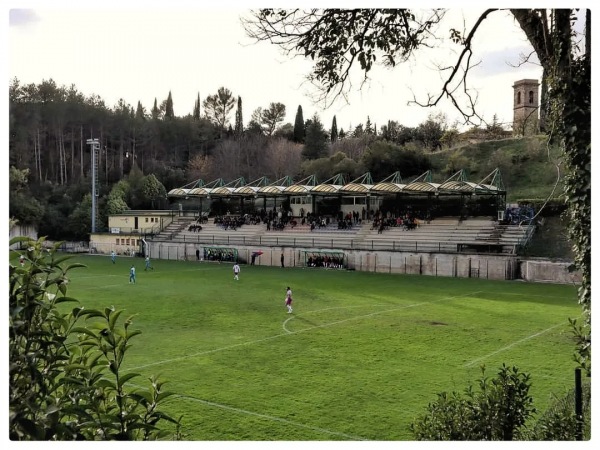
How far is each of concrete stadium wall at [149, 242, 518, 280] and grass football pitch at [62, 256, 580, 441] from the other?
2.56 m

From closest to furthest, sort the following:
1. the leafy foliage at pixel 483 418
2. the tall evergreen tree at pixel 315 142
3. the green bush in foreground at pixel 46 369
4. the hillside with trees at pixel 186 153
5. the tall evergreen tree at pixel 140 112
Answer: the green bush in foreground at pixel 46 369 < the leafy foliage at pixel 483 418 < the hillside with trees at pixel 186 153 < the tall evergreen tree at pixel 315 142 < the tall evergreen tree at pixel 140 112

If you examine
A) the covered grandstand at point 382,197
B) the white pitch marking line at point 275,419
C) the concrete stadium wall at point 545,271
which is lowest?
the white pitch marking line at point 275,419

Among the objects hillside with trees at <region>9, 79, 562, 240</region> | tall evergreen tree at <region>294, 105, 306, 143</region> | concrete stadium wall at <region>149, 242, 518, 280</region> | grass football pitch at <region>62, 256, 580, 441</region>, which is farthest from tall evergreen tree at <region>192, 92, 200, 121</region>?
grass football pitch at <region>62, 256, 580, 441</region>

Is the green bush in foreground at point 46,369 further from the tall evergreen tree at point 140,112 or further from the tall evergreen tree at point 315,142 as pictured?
the tall evergreen tree at point 140,112

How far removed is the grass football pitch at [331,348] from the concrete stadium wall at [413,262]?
2.56 m

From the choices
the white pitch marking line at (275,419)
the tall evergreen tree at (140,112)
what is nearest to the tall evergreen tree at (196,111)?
the tall evergreen tree at (140,112)

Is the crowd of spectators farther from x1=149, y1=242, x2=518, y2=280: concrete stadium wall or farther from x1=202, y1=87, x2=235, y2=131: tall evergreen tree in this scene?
x1=202, y1=87, x2=235, y2=131: tall evergreen tree

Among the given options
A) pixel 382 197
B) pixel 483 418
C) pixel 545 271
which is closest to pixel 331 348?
pixel 483 418

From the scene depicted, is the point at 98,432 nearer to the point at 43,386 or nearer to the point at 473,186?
the point at 43,386

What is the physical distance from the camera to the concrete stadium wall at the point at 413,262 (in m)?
33.3

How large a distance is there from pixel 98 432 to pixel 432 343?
45.4 ft

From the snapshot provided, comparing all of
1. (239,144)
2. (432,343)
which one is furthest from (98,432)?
(239,144)

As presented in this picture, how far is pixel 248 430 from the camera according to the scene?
32.1ft
